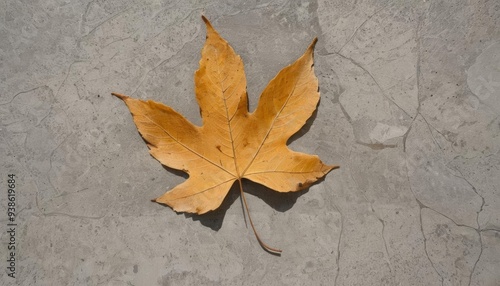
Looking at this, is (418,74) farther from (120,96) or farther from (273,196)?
(120,96)

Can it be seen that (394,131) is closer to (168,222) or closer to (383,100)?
(383,100)

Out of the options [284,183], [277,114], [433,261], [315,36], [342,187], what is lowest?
[433,261]

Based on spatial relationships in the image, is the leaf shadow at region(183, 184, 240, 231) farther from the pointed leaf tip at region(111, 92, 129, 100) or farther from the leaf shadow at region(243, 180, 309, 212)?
the pointed leaf tip at region(111, 92, 129, 100)

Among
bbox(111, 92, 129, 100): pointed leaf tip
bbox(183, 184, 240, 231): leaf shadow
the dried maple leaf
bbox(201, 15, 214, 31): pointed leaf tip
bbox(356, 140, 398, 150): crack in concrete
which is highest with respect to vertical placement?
bbox(201, 15, 214, 31): pointed leaf tip

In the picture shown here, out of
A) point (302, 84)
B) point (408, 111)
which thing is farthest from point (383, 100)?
point (302, 84)

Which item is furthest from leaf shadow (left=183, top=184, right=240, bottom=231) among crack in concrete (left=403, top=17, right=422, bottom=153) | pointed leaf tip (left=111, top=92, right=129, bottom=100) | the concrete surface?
crack in concrete (left=403, top=17, right=422, bottom=153)

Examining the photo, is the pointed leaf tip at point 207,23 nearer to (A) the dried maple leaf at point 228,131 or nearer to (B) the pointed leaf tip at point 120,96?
(A) the dried maple leaf at point 228,131
